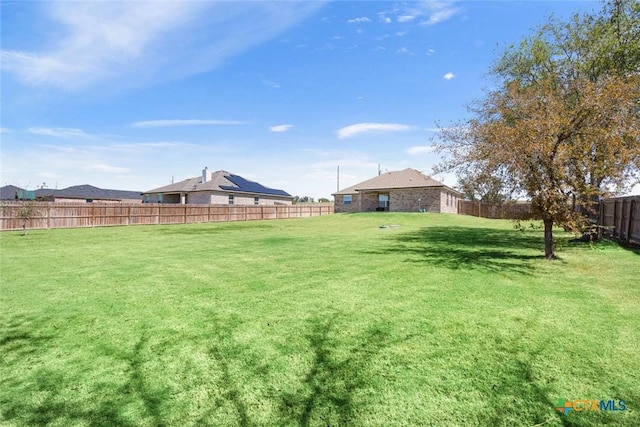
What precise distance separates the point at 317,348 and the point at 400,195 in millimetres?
32374

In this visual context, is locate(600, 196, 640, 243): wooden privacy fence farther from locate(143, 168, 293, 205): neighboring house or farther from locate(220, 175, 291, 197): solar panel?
locate(220, 175, 291, 197): solar panel

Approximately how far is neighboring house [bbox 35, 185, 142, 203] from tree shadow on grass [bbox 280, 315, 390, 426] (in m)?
48.5

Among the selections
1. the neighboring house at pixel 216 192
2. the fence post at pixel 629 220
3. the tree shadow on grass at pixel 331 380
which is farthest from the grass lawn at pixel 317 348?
the neighboring house at pixel 216 192

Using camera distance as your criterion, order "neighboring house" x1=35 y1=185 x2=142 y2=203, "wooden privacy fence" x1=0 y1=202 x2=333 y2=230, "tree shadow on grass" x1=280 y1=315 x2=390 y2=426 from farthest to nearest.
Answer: "neighboring house" x1=35 y1=185 x2=142 y2=203
"wooden privacy fence" x1=0 y1=202 x2=333 y2=230
"tree shadow on grass" x1=280 y1=315 x2=390 y2=426

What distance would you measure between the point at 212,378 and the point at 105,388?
908 mm

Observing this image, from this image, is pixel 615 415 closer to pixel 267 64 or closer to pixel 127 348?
pixel 127 348

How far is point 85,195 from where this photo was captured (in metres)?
43.4

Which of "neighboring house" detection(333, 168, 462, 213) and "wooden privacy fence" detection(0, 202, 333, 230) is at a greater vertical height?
"neighboring house" detection(333, 168, 462, 213)

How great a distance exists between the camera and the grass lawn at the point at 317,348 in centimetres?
241

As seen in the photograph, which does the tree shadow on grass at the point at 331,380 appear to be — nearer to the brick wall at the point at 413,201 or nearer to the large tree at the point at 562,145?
the large tree at the point at 562,145

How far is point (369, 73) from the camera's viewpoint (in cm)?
1669

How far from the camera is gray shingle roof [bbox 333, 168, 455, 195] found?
3306 cm

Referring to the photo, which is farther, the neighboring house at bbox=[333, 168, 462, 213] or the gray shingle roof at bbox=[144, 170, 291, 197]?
the gray shingle roof at bbox=[144, 170, 291, 197]

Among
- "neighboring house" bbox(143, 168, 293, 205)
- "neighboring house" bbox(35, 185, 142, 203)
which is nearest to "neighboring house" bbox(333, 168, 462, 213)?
"neighboring house" bbox(143, 168, 293, 205)
